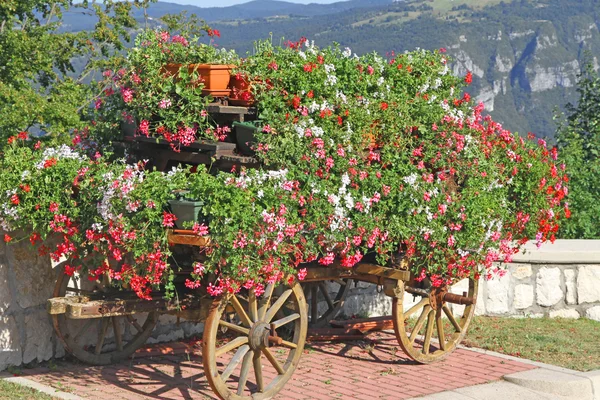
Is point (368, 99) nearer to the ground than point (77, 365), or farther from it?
farther from it

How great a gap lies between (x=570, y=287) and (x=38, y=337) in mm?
5085

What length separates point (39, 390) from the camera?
5.66 meters

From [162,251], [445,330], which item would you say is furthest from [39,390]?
[445,330]

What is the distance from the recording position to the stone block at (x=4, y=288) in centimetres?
620

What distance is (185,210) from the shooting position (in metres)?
5.16

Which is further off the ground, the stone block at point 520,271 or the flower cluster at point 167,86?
the flower cluster at point 167,86

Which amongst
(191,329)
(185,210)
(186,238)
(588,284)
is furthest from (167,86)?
(588,284)

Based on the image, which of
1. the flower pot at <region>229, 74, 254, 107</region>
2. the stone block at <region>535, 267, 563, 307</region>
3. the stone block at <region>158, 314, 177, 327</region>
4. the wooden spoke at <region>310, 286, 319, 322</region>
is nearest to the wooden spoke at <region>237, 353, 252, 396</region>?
the stone block at <region>158, 314, 177, 327</region>

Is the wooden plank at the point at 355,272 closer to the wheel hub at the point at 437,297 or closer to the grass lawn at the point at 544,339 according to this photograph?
the wheel hub at the point at 437,297

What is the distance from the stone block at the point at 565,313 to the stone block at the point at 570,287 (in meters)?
0.09

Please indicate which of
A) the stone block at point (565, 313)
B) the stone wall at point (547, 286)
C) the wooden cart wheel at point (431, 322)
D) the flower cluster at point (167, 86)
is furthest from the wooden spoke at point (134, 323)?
the stone block at point (565, 313)

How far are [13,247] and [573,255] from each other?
16.9ft

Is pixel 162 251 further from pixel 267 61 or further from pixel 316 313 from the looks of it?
pixel 316 313

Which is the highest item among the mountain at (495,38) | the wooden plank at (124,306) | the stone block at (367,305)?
the mountain at (495,38)
